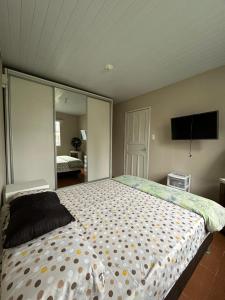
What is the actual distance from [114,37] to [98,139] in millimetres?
2225

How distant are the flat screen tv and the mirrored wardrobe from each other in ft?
5.86

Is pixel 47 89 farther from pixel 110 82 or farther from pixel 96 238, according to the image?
pixel 96 238

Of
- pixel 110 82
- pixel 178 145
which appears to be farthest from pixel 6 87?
pixel 178 145

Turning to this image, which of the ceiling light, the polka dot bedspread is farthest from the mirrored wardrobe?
the polka dot bedspread

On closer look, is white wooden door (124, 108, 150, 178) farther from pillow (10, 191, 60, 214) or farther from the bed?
pillow (10, 191, 60, 214)

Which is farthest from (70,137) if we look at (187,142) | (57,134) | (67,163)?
(187,142)

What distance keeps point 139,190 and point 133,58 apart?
1972mm

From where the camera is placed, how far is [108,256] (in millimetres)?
821

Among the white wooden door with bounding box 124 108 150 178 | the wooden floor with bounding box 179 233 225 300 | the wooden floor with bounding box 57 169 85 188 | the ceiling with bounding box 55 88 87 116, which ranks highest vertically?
the ceiling with bounding box 55 88 87 116

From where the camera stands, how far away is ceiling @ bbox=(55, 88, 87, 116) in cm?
279

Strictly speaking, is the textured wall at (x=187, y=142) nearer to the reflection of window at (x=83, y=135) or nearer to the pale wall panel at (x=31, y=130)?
the reflection of window at (x=83, y=135)

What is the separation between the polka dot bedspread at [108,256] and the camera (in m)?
0.60

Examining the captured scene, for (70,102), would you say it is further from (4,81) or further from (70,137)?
(4,81)

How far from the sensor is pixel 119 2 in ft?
3.94
